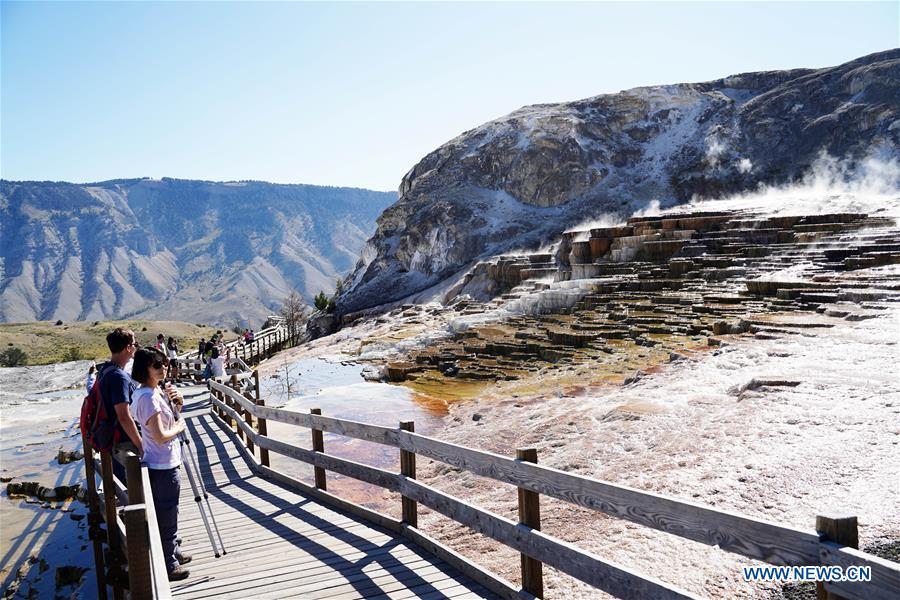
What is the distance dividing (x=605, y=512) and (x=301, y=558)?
8.68ft

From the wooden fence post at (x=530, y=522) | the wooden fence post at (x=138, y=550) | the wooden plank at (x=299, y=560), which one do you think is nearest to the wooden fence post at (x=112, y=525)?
the wooden plank at (x=299, y=560)

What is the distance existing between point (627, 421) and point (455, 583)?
4.93 meters

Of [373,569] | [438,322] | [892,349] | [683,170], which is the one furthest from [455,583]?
[683,170]

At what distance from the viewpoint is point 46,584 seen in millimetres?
8133

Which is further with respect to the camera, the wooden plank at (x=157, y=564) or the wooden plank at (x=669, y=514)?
the wooden plank at (x=157, y=564)

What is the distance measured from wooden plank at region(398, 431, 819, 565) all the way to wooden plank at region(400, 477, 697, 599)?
0.26 m

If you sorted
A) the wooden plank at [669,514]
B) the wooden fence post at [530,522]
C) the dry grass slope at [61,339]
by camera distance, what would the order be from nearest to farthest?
1. the wooden plank at [669,514]
2. the wooden fence post at [530,522]
3. the dry grass slope at [61,339]

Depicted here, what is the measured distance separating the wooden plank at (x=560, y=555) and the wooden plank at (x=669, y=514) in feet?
0.84

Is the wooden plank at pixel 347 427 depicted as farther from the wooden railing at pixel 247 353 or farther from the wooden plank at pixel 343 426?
the wooden railing at pixel 247 353

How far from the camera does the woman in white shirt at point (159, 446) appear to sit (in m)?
4.75

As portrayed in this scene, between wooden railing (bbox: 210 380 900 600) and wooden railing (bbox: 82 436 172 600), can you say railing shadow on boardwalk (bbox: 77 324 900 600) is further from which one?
wooden railing (bbox: 82 436 172 600)

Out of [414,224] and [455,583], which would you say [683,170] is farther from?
[455,583]

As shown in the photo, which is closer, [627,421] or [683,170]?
[627,421]

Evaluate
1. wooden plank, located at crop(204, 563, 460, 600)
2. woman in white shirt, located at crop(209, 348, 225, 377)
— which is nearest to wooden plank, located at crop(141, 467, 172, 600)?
A: wooden plank, located at crop(204, 563, 460, 600)
